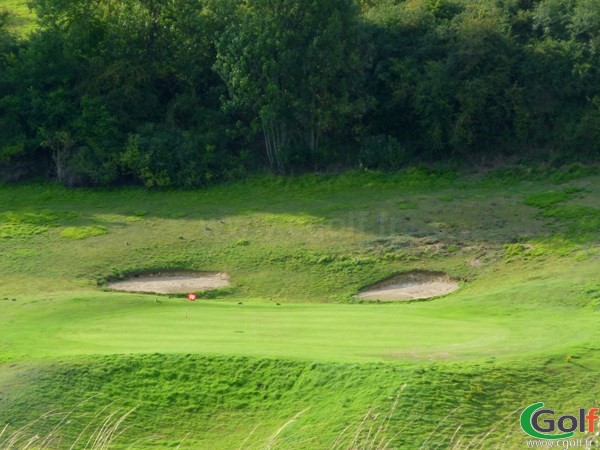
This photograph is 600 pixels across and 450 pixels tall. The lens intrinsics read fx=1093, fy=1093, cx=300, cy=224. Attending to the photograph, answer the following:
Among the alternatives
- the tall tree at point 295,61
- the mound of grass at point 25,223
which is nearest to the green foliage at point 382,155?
the tall tree at point 295,61

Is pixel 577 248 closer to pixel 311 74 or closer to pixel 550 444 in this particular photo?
pixel 311 74

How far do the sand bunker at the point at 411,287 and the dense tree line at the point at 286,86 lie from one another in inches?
397

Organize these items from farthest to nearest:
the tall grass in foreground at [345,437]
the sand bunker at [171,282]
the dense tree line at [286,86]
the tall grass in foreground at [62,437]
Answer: the dense tree line at [286,86]
the sand bunker at [171,282]
the tall grass in foreground at [62,437]
the tall grass in foreground at [345,437]

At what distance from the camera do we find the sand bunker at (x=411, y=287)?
32.5m

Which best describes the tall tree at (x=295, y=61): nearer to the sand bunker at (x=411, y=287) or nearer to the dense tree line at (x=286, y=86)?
the dense tree line at (x=286, y=86)

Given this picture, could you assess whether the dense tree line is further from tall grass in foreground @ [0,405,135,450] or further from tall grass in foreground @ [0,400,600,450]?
tall grass in foreground @ [0,400,600,450]

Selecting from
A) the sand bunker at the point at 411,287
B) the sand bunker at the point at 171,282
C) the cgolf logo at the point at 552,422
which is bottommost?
the sand bunker at the point at 411,287

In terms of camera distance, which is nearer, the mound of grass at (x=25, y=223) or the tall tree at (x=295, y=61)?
the mound of grass at (x=25, y=223)

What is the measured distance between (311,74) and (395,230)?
8557mm

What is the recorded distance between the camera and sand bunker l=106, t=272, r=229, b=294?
33.9 metres

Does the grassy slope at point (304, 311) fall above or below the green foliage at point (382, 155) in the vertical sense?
below

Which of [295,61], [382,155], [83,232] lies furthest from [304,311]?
[295,61]

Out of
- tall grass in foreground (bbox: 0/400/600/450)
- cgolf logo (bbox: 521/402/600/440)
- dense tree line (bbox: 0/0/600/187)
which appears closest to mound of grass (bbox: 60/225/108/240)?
dense tree line (bbox: 0/0/600/187)

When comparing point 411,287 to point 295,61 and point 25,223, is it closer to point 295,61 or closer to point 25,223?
point 295,61
